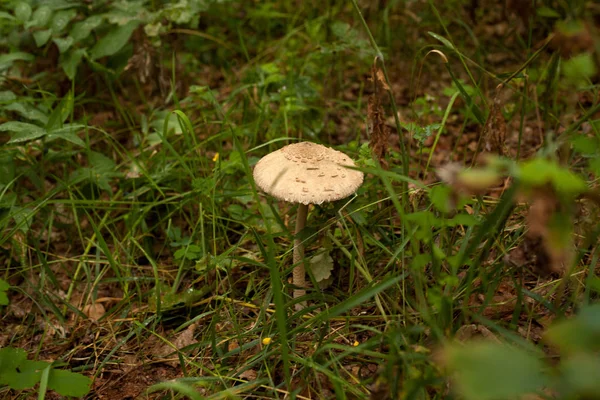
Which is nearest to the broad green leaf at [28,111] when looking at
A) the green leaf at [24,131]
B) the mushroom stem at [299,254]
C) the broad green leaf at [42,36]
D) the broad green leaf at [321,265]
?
the green leaf at [24,131]

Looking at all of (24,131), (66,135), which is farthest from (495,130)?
(24,131)

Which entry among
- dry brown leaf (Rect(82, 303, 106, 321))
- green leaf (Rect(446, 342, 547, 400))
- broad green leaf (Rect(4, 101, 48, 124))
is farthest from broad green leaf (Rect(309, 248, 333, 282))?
broad green leaf (Rect(4, 101, 48, 124))

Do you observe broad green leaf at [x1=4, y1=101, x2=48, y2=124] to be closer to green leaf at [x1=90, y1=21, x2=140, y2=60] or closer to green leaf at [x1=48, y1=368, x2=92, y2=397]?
green leaf at [x1=90, y1=21, x2=140, y2=60]

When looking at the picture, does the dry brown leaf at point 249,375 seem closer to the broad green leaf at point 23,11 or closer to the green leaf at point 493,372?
the green leaf at point 493,372

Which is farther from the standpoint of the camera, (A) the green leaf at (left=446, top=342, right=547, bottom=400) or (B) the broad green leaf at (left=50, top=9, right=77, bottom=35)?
(B) the broad green leaf at (left=50, top=9, right=77, bottom=35)

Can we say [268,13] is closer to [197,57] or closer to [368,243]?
[197,57]
